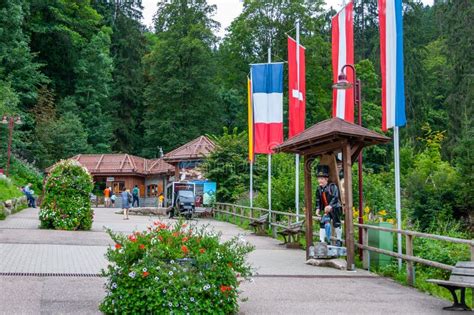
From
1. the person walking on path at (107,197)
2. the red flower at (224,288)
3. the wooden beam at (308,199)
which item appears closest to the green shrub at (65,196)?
the wooden beam at (308,199)

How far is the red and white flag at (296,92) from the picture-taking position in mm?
18406

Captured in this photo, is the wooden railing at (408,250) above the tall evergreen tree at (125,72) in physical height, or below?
below

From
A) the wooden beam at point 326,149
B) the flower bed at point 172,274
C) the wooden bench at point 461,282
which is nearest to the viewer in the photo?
the flower bed at point 172,274

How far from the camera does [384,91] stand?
496 inches

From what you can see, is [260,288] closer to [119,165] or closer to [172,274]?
[172,274]

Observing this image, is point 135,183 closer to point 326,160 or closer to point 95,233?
point 95,233

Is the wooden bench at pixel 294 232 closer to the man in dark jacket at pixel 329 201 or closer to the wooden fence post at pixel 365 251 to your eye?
the man in dark jacket at pixel 329 201

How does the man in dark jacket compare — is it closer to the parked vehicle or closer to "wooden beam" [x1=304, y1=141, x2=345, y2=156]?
"wooden beam" [x1=304, y1=141, x2=345, y2=156]

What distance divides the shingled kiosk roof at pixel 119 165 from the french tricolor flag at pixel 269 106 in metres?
33.6

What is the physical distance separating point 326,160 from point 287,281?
143 inches

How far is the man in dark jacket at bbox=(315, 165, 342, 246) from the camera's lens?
12.7 metres

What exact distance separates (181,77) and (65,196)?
4451cm

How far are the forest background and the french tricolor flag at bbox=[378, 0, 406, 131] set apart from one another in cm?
1655

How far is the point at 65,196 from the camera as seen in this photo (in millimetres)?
19969
